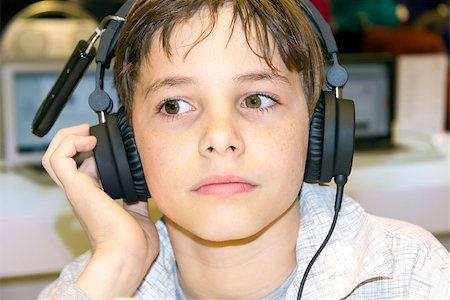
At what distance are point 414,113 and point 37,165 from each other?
3.84 feet

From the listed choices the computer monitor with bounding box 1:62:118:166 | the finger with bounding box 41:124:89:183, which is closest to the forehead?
the finger with bounding box 41:124:89:183

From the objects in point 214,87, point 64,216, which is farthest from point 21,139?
point 214,87

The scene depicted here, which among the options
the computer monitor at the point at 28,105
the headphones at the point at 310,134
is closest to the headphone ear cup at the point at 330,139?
the headphones at the point at 310,134

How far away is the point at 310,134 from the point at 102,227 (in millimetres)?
345

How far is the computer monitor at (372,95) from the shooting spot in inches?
84.7

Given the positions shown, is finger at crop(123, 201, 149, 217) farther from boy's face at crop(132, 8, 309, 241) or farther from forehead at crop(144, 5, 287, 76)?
forehead at crop(144, 5, 287, 76)

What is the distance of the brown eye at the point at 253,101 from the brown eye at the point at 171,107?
10 centimetres

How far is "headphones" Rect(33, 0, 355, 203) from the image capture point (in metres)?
1.07

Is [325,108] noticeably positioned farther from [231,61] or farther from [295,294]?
[295,294]

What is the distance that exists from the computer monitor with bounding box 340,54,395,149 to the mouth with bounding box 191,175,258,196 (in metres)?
1.18

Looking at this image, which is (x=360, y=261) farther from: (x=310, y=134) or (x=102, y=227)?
(x=102, y=227)

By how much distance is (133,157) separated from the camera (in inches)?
43.6

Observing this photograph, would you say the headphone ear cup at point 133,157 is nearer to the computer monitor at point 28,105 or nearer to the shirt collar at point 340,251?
the shirt collar at point 340,251

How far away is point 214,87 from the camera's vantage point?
1.02 m
